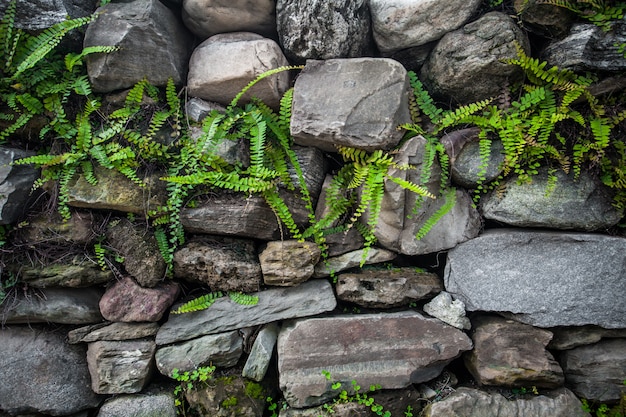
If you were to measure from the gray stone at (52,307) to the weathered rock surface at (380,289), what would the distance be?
2.06 m

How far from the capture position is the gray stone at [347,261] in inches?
123

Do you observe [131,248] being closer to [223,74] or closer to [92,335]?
[92,335]

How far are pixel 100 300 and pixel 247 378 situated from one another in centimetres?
137

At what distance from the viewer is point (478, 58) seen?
2.96 m

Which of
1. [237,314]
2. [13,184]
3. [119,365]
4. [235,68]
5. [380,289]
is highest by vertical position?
[235,68]

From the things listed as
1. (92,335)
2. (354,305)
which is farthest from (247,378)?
(92,335)

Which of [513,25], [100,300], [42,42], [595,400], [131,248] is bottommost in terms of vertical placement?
[595,400]

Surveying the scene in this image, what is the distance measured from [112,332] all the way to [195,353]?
69cm

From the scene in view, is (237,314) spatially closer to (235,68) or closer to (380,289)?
(380,289)

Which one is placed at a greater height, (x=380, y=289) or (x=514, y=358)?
(x=380, y=289)

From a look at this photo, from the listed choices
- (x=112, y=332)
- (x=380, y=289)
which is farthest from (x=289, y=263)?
(x=112, y=332)

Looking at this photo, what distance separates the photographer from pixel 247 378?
306 centimetres

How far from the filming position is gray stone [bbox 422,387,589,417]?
9.59 feet

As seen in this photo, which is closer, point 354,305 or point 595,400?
point 595,400
